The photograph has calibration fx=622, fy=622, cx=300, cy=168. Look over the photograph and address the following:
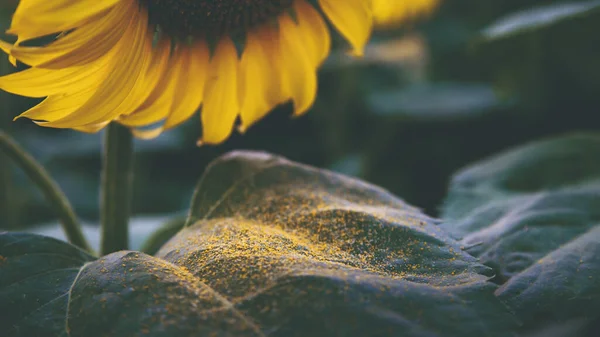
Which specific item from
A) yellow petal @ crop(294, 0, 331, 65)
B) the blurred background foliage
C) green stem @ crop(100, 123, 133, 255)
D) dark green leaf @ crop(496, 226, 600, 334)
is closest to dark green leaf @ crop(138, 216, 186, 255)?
green stem @ crop(100, 123, 133, 255)

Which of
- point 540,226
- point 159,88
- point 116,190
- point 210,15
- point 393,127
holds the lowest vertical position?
point 116,190

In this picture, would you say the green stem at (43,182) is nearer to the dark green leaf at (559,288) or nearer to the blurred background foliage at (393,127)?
the dark green leaf at (559,288)

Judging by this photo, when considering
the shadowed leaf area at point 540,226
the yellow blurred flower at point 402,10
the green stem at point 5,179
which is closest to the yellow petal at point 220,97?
the shadowed leaf area at point 540,226

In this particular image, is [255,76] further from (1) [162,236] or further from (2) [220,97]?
(1) [162,236]

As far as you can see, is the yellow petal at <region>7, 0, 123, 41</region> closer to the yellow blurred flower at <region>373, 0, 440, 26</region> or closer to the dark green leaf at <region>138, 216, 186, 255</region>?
the dark green leaf at <region>138, 216, 186, 255</region>

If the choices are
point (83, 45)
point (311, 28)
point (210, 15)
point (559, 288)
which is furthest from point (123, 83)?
point (559, 288)

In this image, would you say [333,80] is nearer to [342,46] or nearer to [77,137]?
[342,46]

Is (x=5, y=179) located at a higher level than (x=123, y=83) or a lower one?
lower
